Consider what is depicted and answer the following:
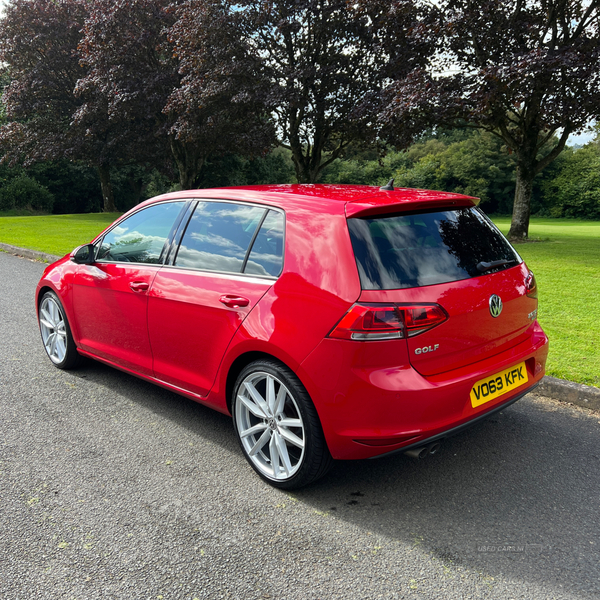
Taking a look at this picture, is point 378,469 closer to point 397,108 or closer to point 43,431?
point 43,431

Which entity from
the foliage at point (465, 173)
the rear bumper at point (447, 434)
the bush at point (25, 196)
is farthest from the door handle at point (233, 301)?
the foliage at point (465, 173)

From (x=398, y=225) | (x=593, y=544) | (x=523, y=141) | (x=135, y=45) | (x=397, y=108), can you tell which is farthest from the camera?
(x=135, y=45)

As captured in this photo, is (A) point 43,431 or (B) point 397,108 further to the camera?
(B) point 397,108

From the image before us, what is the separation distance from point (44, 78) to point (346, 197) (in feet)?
101

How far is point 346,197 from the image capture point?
327 centimetres

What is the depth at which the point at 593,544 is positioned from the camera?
2.68 m

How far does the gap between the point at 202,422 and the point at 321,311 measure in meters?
1.76

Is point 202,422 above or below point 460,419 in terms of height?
below

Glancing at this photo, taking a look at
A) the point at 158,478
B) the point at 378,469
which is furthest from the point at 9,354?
the point at 378,469

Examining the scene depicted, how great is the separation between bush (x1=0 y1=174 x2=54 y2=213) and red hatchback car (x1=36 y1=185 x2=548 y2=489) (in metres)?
36.2

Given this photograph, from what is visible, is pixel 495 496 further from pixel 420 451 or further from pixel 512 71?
pixel 512 71

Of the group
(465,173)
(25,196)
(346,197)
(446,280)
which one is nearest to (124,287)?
(346,197)

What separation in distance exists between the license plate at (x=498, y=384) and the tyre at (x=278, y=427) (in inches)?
34.6

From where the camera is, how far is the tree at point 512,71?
13188mm
